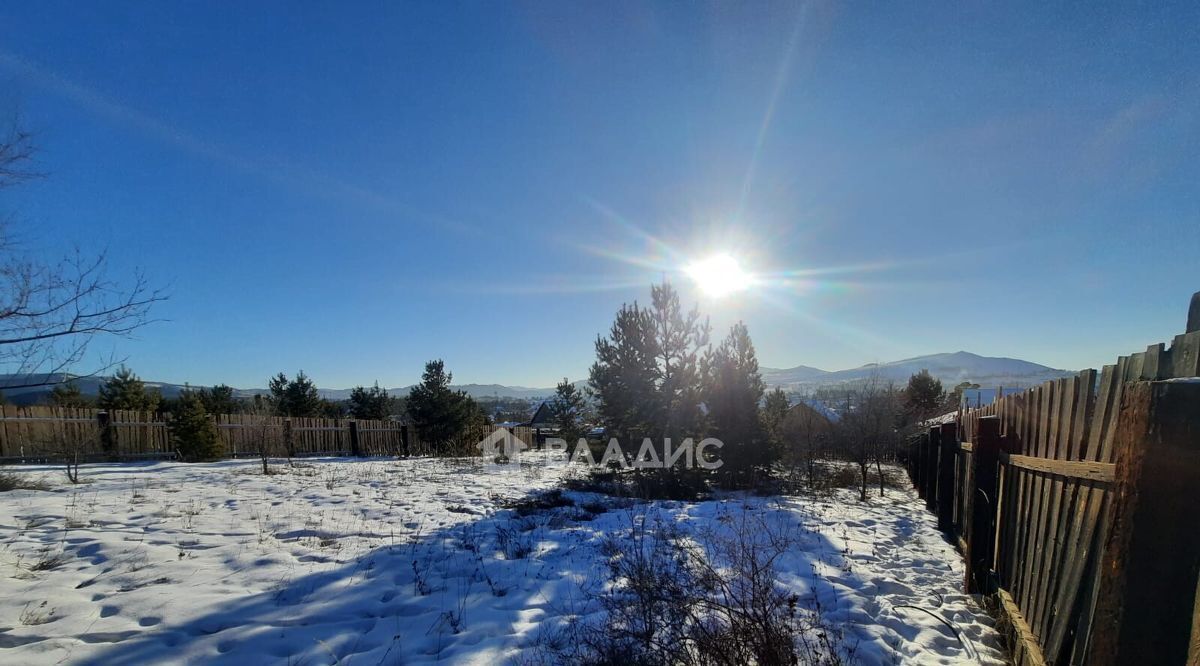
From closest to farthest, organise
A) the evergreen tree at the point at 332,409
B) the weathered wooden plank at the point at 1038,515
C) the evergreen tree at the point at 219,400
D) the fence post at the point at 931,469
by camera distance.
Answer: the weathered wooden plank at the point at 1038,515, the fence post at the point at 931,469, the evergreen tree at the point at 219,400, the evergreen tree at the point at 332,409

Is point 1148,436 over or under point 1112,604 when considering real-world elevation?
over

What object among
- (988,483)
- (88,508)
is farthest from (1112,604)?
(88,508)

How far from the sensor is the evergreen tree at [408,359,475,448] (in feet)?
71.9

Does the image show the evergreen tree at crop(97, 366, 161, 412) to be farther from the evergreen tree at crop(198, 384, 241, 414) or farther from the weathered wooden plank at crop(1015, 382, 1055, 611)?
the weathered wooden plank at crop(1015, 382, 1055, 611)

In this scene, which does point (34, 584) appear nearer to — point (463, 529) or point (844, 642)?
point (463, 529)

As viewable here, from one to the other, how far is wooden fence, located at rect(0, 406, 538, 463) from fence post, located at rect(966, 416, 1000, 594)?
13.4m

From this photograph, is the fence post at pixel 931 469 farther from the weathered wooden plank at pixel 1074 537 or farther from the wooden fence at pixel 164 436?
the wooden fence at pixel 164 436

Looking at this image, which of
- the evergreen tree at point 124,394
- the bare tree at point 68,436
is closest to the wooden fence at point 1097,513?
the bare tree at point 68,436

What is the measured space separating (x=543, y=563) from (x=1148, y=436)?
4.64 m

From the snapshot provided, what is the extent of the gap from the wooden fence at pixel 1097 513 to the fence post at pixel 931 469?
497 cm

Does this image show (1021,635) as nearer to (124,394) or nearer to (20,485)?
(20,485)

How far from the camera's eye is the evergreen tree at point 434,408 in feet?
71.9

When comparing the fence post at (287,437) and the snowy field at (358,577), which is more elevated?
the snowy field at (358,577)

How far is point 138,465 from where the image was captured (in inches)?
468
